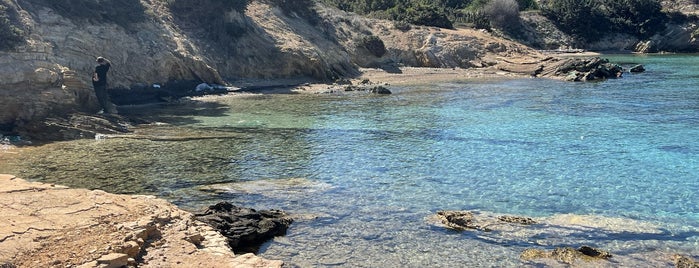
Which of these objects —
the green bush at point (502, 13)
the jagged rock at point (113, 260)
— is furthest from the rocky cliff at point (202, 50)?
the jagged rock at point (113, 260)

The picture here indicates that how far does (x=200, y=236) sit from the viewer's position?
1003 centimetres

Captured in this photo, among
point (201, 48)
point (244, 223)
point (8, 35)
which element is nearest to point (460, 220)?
point (244, 223)

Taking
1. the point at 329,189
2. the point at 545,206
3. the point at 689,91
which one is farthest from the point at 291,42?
the point at 545,206

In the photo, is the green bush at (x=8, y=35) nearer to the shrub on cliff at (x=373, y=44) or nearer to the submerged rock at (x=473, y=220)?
the submerged rock at (x=473, y=220)

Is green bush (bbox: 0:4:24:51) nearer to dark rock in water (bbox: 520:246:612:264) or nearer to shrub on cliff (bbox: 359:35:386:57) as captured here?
dark rock in water (bbox: 520:246:612:264)

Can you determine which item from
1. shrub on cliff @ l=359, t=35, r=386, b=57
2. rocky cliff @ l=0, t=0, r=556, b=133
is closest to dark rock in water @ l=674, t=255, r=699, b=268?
rocky cliff @ l=0, t=0, r=556, b=133

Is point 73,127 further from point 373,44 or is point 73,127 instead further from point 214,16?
point 373,44

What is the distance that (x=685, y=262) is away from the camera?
9.54 meters

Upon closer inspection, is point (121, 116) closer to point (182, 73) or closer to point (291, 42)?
point (182, 73)

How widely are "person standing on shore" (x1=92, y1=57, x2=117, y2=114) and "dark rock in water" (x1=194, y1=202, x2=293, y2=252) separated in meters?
13.5

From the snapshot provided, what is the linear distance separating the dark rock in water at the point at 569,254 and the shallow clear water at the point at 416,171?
0.25 metres

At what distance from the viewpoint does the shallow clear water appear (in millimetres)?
10844

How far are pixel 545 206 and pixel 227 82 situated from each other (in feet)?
81.9

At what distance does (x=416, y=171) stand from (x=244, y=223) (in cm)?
599
